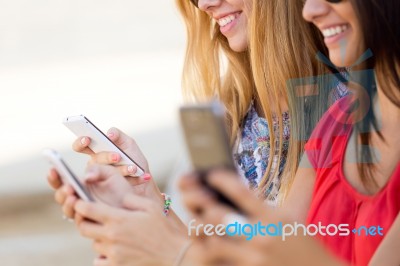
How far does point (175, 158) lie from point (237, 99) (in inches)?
135

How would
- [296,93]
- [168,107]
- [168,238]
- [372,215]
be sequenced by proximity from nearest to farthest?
[168,238] → [372,215] → [296,93] → [168,107]

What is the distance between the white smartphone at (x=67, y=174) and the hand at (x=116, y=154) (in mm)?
529

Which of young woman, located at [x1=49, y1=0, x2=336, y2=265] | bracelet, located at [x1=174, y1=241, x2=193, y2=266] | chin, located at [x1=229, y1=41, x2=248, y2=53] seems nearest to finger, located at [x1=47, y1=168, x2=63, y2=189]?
young woman, located at [x1=49, y1=0, x2=336, y2=265]

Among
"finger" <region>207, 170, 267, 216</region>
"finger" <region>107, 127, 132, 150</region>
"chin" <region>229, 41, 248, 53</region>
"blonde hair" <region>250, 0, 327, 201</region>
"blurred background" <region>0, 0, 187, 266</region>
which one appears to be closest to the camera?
"finger" <region>207, 170, 267, 216</region>

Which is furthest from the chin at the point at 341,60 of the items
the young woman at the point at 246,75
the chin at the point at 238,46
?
the chin at the point at 238,46

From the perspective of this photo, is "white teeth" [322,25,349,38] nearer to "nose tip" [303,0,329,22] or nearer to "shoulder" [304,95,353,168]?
"nose tip" [303,0,329,22]

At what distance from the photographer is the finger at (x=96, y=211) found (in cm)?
150

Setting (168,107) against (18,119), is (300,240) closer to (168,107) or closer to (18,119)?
(168,107)

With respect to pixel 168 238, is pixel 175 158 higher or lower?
→ lower

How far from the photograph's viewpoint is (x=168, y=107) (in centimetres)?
681

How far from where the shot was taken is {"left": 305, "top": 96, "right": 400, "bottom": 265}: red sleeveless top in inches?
66.1

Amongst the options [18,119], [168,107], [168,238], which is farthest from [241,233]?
[18,119]

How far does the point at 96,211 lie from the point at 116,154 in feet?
1.92

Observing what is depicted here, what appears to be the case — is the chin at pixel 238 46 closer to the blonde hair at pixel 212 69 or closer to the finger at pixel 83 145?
the blonde hair at pixel 212 69
